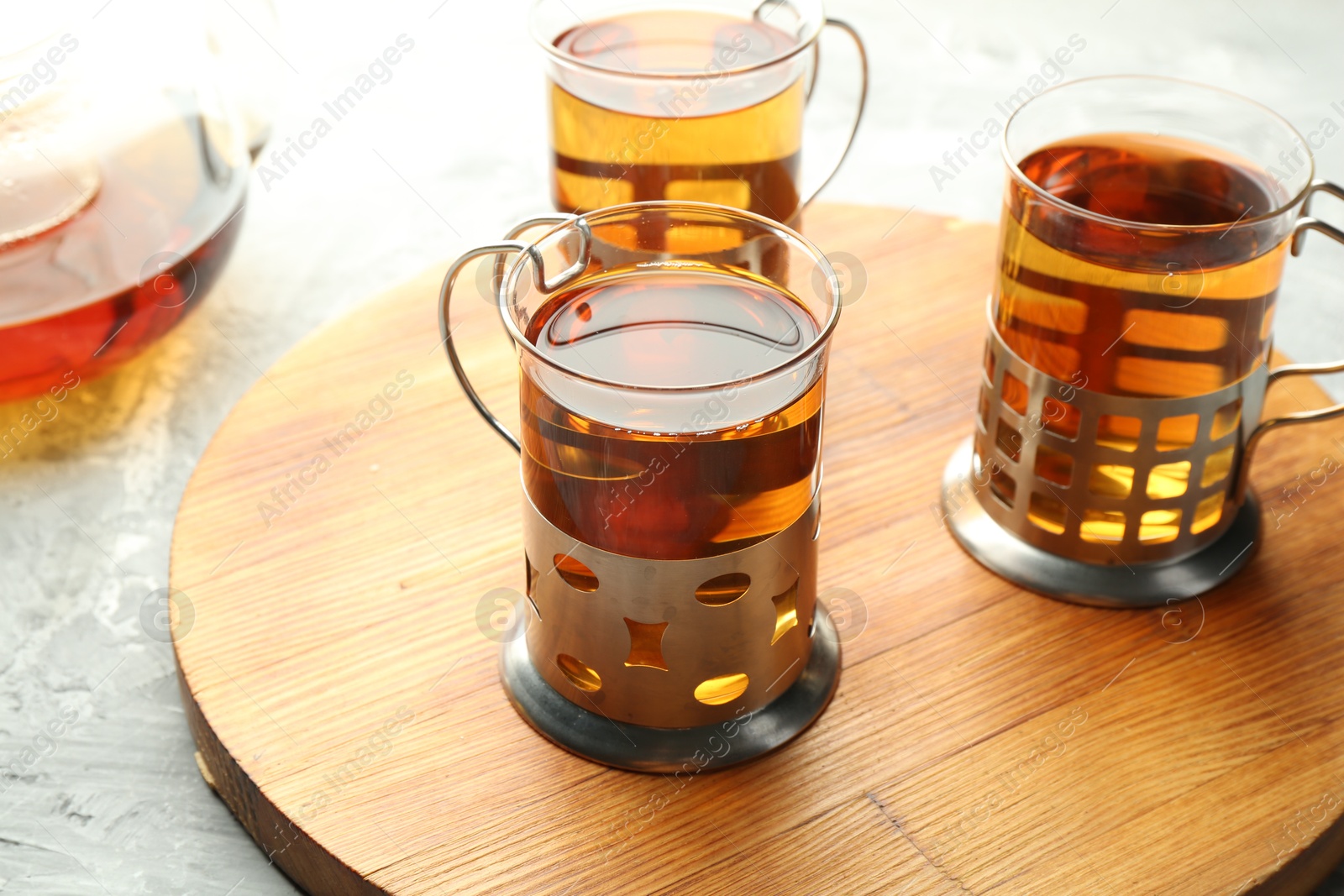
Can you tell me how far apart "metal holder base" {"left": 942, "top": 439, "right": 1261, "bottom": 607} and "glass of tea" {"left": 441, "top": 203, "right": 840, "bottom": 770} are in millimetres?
170

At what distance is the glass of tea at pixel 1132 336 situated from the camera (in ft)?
2.74

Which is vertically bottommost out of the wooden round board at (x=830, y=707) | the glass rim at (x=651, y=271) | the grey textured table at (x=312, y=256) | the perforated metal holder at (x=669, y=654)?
the grey textured table at (x=312, y=256)

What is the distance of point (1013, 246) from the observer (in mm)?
882

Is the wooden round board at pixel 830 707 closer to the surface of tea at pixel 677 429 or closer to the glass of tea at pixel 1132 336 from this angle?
the glass of tea at pixel 1132 336

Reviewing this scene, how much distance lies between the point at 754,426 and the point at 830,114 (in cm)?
109

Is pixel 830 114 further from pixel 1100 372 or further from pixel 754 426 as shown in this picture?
pixel 754 426

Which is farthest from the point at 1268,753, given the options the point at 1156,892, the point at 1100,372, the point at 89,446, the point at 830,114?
the point at 830,114

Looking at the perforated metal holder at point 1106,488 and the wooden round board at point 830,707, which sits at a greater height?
the perforated metal holder at point 1106,488

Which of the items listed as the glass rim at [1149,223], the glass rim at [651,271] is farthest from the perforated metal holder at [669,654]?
the glass rim at [1149,223]

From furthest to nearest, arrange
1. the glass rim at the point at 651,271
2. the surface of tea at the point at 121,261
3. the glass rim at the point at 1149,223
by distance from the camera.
A: 1. the surface of tea at the point at 121,261
2. the glass rim at the point at 1149,223
3. the glass rim at the point at 651,271

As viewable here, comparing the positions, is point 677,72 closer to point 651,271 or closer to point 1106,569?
point 651,271

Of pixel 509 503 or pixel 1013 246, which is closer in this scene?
pixel 1013 246

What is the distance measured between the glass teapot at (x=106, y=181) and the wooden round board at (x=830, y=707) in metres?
0.16

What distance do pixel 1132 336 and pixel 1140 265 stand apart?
0.05m
